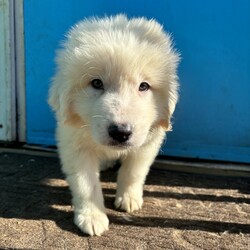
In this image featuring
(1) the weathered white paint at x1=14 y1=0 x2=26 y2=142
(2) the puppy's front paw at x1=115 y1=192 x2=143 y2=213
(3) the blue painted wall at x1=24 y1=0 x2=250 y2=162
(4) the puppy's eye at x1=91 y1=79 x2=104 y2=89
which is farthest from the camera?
(1) the weathered white paint at x1=14 y1=0 x2=26 y2=142

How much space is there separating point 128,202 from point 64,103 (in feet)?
3.08

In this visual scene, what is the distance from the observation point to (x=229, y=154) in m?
4.32

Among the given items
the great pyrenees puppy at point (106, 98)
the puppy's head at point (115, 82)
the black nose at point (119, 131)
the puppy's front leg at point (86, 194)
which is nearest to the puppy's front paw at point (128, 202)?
the great pyrenees puppy at point (106, 98)

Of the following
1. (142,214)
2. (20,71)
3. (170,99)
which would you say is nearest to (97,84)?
(170,99)

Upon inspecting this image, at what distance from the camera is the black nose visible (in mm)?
2689

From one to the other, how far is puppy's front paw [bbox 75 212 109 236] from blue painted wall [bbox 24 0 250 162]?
158 cm

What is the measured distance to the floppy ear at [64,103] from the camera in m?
3.04

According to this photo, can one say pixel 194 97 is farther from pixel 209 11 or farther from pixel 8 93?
pixel 8 93

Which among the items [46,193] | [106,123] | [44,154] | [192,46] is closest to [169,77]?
[106,123]

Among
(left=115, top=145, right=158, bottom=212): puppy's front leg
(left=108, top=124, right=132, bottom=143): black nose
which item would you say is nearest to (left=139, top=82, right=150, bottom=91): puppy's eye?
(left=108, top=124, right=132, bottom=143): black nose

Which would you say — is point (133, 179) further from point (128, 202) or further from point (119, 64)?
point (119, 64)

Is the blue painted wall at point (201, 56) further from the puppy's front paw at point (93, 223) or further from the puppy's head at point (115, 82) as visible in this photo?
the puppy's front paw at point (93, 223)

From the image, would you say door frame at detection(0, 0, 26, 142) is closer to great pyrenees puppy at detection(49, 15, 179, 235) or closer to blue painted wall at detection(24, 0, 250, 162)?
blue painted wall at detection(24, 0, 250, 162)

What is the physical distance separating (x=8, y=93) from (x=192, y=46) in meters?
2.08
